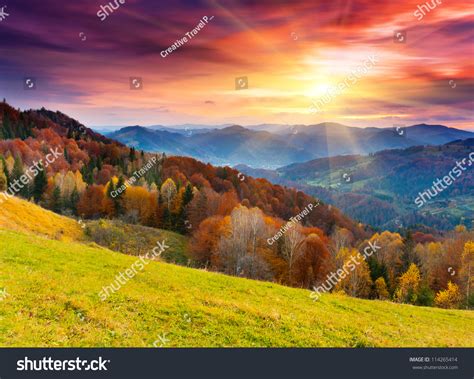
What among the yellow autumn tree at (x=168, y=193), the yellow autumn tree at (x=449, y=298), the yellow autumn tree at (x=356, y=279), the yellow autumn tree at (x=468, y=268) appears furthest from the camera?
the yellow autumn tree at (x=168, y=193)

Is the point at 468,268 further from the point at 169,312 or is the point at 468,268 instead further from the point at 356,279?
the point at 169,312

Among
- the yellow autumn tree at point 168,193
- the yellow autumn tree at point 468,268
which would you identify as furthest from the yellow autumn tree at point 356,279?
the yellow autumn tree at point 168,193

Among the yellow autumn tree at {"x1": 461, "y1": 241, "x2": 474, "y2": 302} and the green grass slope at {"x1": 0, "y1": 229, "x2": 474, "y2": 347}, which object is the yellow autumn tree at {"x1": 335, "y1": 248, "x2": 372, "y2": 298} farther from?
the green grass slope at {"x1": 0, "y1": 229, "x2": 474, "y2": 347}

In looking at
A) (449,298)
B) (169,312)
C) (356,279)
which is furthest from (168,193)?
(169,312)

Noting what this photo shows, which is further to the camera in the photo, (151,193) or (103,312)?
(151,193)

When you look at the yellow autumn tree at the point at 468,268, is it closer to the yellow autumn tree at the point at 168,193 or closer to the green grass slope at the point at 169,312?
the green grass slope at the point at 169,312

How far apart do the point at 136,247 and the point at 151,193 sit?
157 feet

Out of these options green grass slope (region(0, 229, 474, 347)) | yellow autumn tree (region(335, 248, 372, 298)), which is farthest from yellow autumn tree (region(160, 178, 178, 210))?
green grass slope (region(0, 229, 474, 347))

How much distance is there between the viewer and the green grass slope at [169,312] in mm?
14625

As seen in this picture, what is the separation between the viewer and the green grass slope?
14.6 meters

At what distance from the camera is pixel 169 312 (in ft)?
57.4
